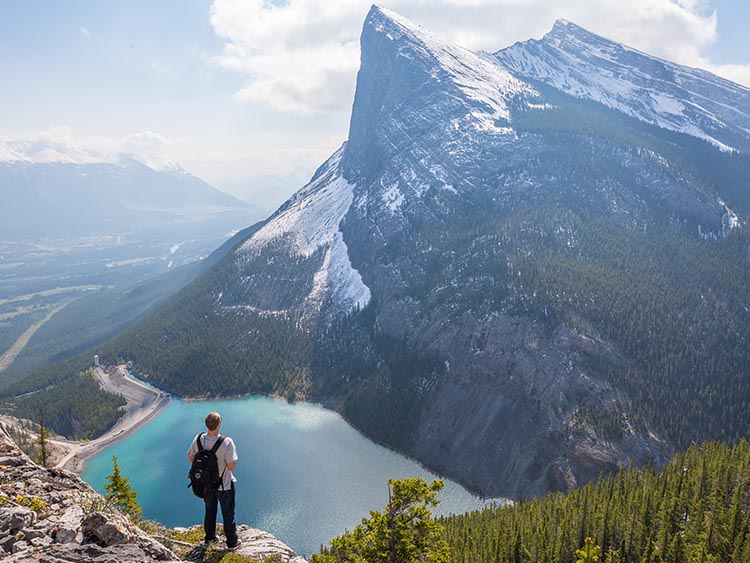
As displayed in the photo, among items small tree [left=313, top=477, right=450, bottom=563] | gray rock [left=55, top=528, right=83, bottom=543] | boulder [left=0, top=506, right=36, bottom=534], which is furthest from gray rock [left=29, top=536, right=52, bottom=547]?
small tree [left=313, top=477, right=450, bottom=563]

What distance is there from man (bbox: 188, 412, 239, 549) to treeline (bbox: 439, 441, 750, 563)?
1506 inches

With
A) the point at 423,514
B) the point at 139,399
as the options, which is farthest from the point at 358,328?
the point at 423,514

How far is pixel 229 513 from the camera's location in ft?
64.4

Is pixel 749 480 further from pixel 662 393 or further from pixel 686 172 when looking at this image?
pixel 686 172

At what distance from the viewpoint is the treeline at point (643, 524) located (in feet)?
155

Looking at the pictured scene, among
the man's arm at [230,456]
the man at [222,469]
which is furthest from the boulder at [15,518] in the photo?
the man's arm at [230,456]

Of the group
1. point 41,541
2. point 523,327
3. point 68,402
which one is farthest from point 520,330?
point 68,402

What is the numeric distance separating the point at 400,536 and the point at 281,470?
92.0 metres

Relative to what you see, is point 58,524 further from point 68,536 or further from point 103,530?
point 103,530

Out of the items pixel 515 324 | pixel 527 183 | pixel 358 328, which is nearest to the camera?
pixel 515 324

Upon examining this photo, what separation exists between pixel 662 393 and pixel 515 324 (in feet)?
117

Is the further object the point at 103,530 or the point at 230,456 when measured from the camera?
the point at 230,456

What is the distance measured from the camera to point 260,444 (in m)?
121

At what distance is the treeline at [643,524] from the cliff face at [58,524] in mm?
42989
